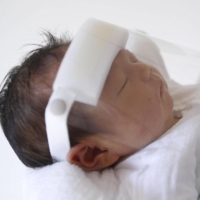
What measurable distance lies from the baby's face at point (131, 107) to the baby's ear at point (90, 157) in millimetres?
22

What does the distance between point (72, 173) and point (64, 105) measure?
0.41ft

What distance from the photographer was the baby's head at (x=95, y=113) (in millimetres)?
488

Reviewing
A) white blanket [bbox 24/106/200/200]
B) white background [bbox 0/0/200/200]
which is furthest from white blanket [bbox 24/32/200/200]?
white background [bbox 0/0/200/200]

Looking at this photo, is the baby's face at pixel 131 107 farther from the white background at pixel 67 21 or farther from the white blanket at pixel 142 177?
the white background at pixel 67 21

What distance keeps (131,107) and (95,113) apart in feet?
0.21

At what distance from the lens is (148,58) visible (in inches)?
25.6

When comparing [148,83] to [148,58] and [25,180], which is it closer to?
[148,58]

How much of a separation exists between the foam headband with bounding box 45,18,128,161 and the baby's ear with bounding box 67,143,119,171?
2cm

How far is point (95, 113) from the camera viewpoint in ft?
1.56

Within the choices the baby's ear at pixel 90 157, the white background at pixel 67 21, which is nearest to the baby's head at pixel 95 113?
the baby's ear at pixel 90 157

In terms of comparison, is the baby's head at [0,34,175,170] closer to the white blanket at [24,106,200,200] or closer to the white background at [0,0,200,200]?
the white blanket at [24,106,200,200]

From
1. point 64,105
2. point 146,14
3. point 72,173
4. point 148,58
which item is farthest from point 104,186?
point 146,14

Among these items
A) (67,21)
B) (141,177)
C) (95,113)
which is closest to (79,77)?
(95,113)

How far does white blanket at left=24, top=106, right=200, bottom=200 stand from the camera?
0.49 metres
